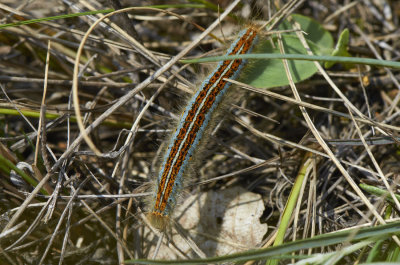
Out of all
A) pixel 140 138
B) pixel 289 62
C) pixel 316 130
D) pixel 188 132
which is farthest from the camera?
pixel 140 138

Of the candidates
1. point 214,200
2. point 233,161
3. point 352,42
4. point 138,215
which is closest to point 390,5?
point 352,42

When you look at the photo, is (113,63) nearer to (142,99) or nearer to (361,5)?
(142,99)

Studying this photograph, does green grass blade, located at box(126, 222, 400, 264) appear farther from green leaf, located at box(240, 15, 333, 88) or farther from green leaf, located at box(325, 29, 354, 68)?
green leaf, located at box(325, 29, 354, 68)

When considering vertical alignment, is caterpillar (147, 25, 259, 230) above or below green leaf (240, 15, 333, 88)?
below

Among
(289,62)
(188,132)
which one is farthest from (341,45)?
(188,132)

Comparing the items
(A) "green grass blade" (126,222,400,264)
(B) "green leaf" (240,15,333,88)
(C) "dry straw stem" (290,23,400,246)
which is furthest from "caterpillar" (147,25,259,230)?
(A) "green grass blade" (126,222,400,264)

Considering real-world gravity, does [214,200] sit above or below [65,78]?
below

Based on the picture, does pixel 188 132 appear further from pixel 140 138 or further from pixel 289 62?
pixel 289 62
